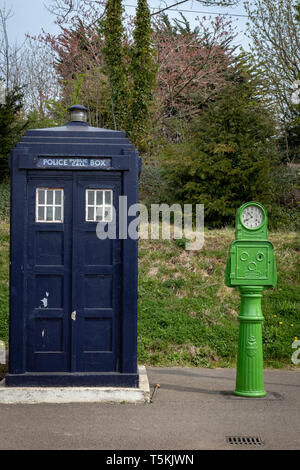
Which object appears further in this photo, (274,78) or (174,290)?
(274,78)

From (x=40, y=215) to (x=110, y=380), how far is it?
173cm

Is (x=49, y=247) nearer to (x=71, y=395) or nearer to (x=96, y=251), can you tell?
(x=96, y=251)

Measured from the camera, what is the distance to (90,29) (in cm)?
1903

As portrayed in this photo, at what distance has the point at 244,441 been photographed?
4.50 meters

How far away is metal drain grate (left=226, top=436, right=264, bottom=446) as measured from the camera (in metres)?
4.43

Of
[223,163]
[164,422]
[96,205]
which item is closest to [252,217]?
[96,205]

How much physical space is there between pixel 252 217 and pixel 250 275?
0.57 meters

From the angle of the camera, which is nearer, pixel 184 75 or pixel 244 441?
pixel 244 441

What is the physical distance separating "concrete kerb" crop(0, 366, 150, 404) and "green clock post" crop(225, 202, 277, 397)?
1.04m

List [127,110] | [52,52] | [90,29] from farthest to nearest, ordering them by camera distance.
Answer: [52,52], [90,29], [127,110]

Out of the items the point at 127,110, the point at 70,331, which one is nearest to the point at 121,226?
the point at 70,331

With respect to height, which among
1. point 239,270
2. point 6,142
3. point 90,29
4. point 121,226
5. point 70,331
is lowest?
point 70,331

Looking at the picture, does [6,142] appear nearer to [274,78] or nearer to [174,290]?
[274,78]

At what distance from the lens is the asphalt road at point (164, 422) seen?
441cm
